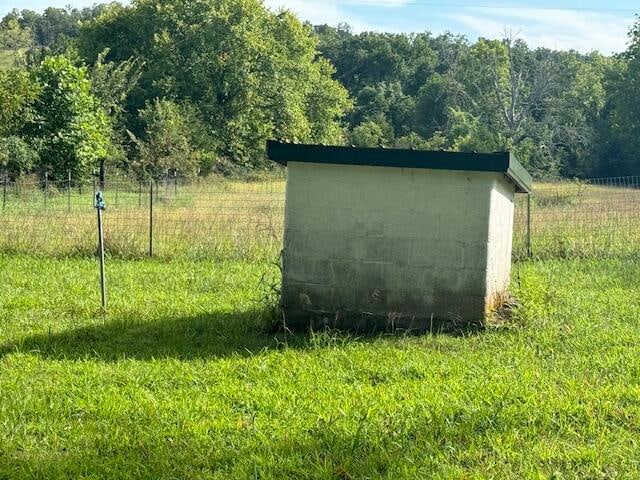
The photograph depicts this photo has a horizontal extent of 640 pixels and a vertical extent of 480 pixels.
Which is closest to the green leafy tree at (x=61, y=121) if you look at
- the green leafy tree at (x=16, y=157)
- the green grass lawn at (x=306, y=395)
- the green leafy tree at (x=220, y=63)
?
the green leafy tree at (x=16, y=157)

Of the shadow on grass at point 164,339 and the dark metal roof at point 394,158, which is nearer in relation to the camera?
the shadow on grass at point 164,339

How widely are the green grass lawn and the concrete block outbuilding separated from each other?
0.36 metres

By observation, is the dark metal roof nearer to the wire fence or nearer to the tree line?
the wire fence

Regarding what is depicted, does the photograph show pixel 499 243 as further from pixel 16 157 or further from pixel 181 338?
pixel 16 157

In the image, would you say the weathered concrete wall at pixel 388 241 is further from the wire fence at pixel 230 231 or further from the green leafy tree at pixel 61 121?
the green leafy tree at pixel 61 121

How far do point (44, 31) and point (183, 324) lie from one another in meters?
93.5

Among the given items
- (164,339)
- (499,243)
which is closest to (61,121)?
(164,339)

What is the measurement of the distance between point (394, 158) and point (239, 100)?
37441mm

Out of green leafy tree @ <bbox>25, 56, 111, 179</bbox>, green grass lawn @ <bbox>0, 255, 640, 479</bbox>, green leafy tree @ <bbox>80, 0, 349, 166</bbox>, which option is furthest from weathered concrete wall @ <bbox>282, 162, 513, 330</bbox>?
green leafy tree @ <bbox>80, 0, 349, 166</bbox>

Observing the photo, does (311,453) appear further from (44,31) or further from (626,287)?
(44,31)

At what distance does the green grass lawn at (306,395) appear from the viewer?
3.53 metres

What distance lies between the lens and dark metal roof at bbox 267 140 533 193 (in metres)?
6.03

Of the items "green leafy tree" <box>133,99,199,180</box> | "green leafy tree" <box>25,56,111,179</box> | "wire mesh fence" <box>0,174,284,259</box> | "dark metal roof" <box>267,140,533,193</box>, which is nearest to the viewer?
"dark metal roof" <box>267,140,533,193</box>

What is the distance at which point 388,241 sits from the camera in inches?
251
